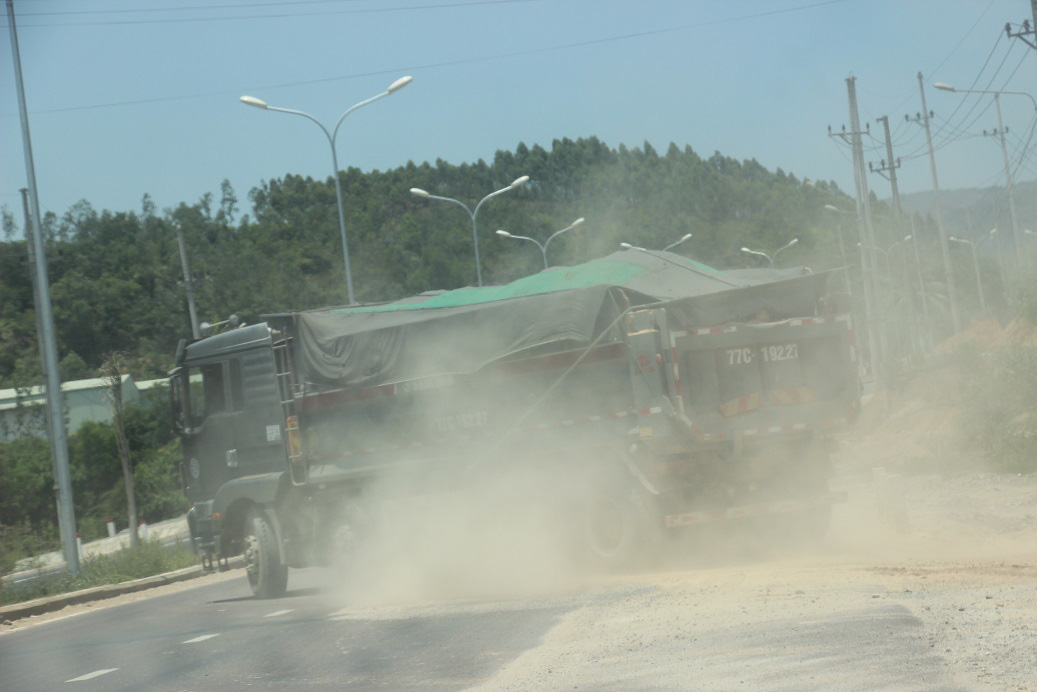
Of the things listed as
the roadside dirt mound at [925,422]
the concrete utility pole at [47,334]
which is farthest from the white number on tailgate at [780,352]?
the concrete utility pole at [47,334]

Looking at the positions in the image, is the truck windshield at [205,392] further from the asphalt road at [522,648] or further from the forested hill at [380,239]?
the forested hill at [380,239]

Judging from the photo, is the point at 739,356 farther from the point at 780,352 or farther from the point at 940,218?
the point at 940,218

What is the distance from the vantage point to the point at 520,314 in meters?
12.5

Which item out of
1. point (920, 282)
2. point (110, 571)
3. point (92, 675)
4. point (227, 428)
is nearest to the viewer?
point (92, 675)

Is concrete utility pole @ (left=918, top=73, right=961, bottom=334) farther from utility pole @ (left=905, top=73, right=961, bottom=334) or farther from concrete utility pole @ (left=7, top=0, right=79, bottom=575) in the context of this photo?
concrete utility pole @ (left=7, top=0, right=79, bottom=575)

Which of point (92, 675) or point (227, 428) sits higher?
point (227, 428)

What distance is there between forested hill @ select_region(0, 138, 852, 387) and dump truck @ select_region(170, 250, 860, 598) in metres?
33.9

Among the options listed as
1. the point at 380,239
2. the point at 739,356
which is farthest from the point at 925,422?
the point at 380,239

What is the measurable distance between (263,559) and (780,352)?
665 cm

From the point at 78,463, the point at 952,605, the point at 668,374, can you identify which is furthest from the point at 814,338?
the point at 78,463

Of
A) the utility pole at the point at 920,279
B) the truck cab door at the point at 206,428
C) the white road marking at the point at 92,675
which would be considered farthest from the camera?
the utility pole at the point at 920,279

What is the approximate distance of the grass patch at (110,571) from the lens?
18297mm

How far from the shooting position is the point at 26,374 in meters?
51.8

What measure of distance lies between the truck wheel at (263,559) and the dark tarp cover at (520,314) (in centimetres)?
183
